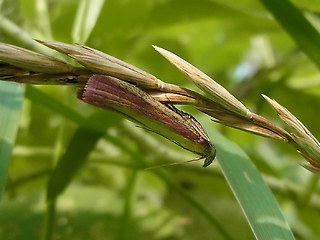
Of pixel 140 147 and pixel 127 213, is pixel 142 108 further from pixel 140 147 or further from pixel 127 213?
pixel 140 147

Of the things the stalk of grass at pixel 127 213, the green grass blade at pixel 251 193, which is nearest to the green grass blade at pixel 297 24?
the green grass blade at pixel 251 193

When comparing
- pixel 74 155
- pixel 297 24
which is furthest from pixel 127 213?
pixel 297 24

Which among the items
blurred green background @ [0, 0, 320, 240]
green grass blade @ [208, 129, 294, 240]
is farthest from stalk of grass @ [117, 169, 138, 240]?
green grass blade @ [208, 129, 294, 240]

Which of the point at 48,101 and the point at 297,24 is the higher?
the point at 297,24

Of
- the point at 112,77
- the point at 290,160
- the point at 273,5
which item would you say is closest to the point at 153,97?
the point at 112,77

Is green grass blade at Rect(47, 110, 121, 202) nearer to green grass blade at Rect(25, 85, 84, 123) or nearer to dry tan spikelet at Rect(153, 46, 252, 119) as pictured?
green grass blade at Rect(25, 85, 84, 123)

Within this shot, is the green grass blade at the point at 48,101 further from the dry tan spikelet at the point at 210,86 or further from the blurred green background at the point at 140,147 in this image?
the dry tan spikelet at the point at 210,86
